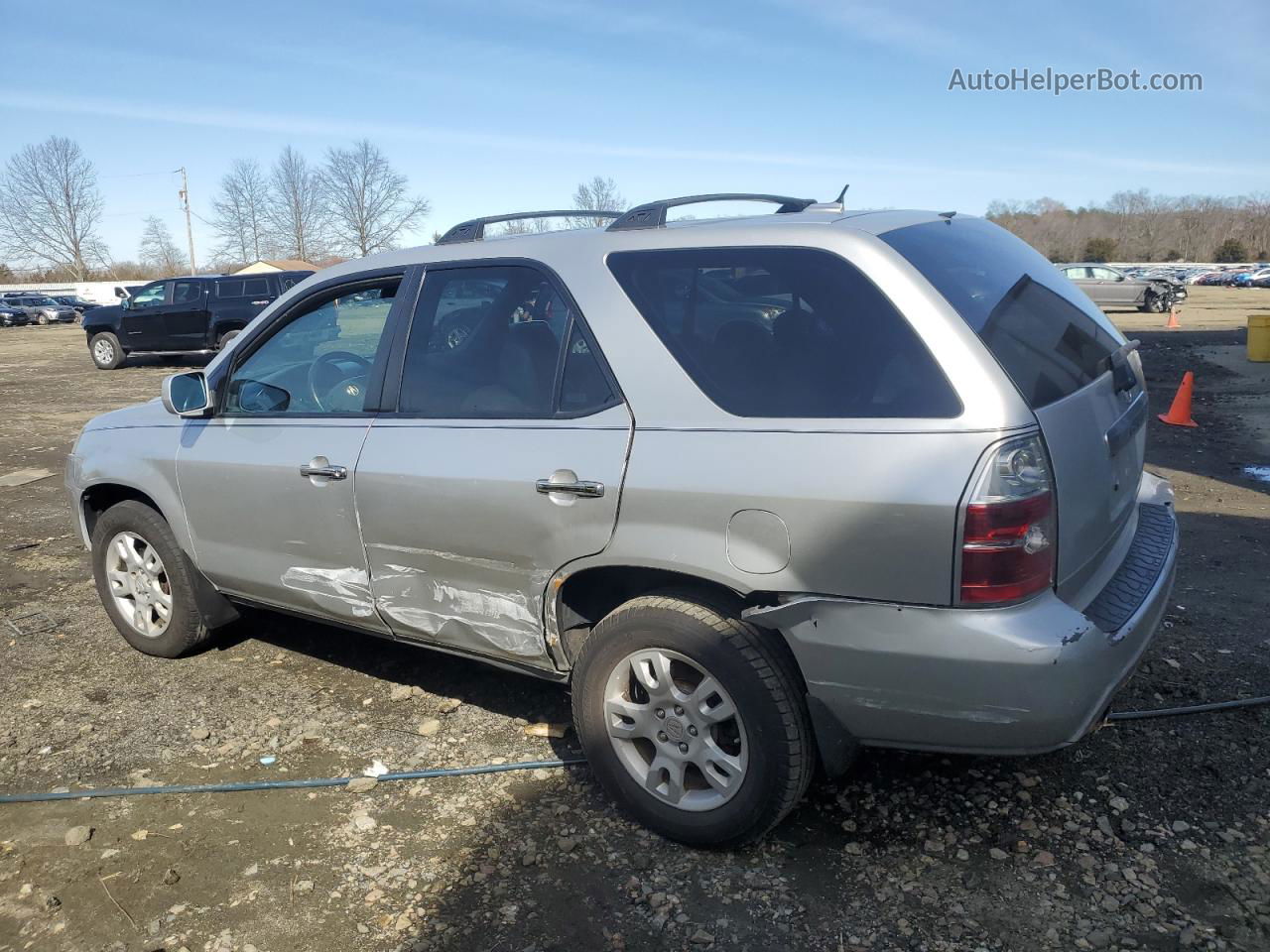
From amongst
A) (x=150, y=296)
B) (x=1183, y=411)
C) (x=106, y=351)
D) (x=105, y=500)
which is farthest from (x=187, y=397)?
(x=106, y=351)

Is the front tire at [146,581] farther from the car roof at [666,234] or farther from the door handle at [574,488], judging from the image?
the door handle at [574,488]

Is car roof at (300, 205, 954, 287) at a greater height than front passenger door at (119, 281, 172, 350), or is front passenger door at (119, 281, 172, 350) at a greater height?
car roof at (300, 205, 954, 287)

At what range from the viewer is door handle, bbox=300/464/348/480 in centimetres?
345

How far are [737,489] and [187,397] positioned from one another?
2.51 m

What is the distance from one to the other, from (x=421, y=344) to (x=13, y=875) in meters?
2.08

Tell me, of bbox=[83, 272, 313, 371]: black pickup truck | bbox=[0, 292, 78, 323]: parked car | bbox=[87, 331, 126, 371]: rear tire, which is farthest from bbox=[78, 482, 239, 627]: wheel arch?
bbox=[0, 292, 78, 323]: parked car

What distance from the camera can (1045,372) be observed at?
103 inches

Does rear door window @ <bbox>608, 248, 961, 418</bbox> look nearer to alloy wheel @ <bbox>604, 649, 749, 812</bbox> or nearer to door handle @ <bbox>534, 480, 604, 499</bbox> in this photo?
door handle @ <bbox>534, 480, 604, 499</bbox>

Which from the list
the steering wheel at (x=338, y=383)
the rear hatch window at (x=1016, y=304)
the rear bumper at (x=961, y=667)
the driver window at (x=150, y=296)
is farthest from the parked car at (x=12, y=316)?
the rear bumper at (x=961, y=667)

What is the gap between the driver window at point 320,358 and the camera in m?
3.65

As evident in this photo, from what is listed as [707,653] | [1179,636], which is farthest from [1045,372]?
[1179,636]

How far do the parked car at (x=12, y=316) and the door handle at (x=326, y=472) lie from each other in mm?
54053

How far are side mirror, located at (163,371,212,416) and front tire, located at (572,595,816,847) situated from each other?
2.03 metres

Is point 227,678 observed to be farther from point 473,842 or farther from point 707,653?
point 707,653
